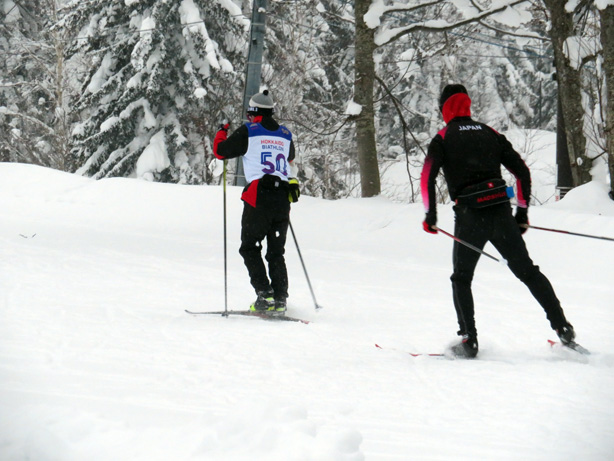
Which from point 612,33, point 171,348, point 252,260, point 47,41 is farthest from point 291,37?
point 171,348

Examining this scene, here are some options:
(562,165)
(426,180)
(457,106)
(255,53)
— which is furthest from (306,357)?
(562,165)

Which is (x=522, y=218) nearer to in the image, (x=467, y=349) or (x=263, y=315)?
(x=467, y=349)

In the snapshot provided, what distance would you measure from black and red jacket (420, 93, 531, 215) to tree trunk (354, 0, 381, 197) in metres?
8.18

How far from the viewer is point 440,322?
572 centimetres

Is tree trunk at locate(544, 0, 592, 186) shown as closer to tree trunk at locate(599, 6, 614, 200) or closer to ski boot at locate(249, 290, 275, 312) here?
tree trunk at locate(599, 6, 614, 200)

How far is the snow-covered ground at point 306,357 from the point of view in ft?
8.84

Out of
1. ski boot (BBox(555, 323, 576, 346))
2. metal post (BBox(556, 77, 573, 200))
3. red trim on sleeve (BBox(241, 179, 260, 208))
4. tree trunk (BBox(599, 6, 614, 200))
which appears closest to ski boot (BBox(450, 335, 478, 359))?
ski boot (BBox(555, 323, 576, 346))

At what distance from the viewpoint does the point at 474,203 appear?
429 cm

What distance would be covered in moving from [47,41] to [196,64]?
1001cm

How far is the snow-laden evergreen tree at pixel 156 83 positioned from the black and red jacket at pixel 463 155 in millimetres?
13762

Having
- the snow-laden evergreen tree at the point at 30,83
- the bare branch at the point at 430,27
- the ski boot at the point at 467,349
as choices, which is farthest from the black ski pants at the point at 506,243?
the snow-laden evergreen tree at the point at 30,83

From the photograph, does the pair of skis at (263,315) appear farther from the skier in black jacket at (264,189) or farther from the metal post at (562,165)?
the metal post at (562,165)

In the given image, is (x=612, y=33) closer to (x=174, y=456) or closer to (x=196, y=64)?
(x=174, y=456)

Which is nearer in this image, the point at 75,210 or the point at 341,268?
the point at 341,268
